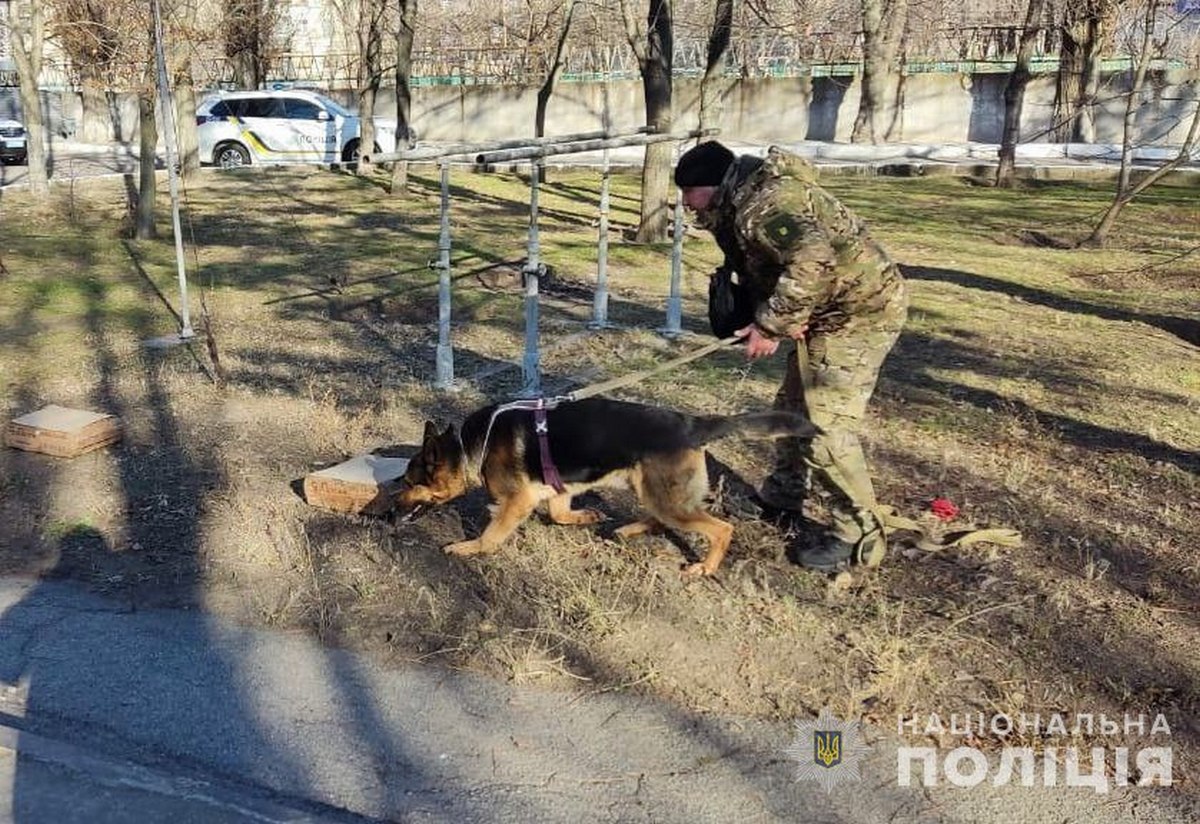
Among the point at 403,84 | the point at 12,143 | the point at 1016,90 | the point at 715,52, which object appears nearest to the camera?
the point at 715,52

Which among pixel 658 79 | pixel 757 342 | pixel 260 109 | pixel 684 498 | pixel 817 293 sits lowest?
pixel 684 498

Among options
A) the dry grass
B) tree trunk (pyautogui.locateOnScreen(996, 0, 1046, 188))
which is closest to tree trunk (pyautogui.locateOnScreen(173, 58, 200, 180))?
the dry grass

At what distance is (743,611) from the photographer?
13.0 feet

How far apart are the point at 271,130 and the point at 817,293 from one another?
2058 cm

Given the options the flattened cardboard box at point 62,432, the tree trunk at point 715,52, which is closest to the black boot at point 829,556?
the flattened cardboard box at point 62,432

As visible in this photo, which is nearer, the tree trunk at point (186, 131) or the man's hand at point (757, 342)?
the man's hand at point (757, 342)

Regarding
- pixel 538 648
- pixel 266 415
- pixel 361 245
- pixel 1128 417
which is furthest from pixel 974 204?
pixel 538 648

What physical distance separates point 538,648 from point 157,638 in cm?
142

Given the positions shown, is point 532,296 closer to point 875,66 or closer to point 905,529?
point 905,529

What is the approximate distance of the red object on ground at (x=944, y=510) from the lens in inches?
194

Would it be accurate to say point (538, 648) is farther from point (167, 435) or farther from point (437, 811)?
point (167, 435)

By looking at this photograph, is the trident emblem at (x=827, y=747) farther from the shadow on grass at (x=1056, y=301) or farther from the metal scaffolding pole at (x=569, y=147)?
the shadow on grass at (x=1056, y=301)

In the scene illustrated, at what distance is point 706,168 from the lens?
416cm

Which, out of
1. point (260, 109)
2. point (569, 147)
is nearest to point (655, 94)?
point (569, 147)
